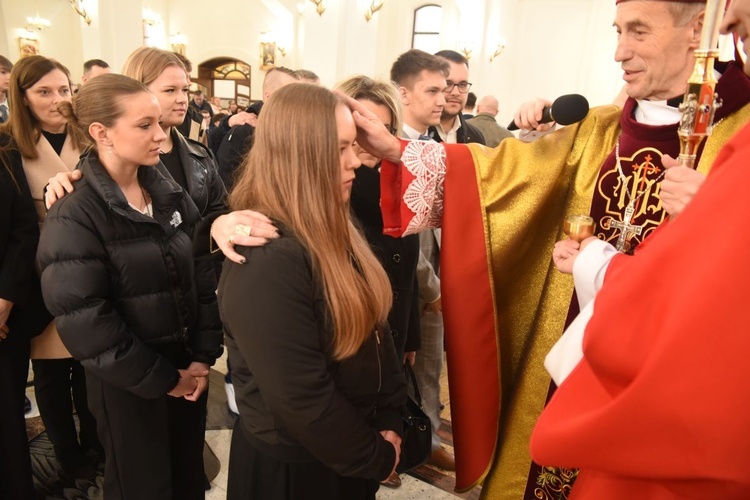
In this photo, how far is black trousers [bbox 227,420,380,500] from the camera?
142 centimetres

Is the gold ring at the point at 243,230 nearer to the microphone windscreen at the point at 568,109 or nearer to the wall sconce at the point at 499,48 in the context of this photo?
the microphone windscreen at the point at 568,109

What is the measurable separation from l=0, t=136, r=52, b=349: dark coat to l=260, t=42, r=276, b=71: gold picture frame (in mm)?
14595

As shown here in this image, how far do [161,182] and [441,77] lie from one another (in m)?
1.74

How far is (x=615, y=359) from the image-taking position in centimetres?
79

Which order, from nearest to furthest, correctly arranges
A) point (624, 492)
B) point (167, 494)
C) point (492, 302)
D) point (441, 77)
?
point (624, 492) → point (492, 302) → point (167, 494) → point (441, 77)

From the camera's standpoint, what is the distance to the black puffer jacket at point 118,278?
171 cm

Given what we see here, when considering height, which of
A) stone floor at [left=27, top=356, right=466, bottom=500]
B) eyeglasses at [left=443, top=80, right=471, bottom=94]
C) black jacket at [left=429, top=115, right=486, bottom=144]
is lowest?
stone floor at [left=27, top=356, right=466, bottom=500]

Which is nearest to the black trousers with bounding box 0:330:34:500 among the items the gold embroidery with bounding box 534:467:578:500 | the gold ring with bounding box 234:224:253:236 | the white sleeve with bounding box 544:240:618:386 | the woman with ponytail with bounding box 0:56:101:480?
the woman with ponytail with bounding box 0:56:101:480

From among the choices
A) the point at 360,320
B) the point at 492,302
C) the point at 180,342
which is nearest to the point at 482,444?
the point at 492,302

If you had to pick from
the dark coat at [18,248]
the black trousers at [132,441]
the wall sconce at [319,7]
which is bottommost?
the black trousers at [132,441]

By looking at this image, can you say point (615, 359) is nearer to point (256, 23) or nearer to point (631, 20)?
point (631, 20)

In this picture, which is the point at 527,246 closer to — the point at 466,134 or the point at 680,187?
the point at 680,187

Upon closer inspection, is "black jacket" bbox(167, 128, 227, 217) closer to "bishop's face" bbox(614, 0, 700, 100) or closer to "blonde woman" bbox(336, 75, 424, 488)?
"blonde woman" bbox(336, 75, 424, 488)

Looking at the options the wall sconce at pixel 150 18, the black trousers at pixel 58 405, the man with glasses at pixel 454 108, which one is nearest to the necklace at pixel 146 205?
the black trousers at pixel 58 405
